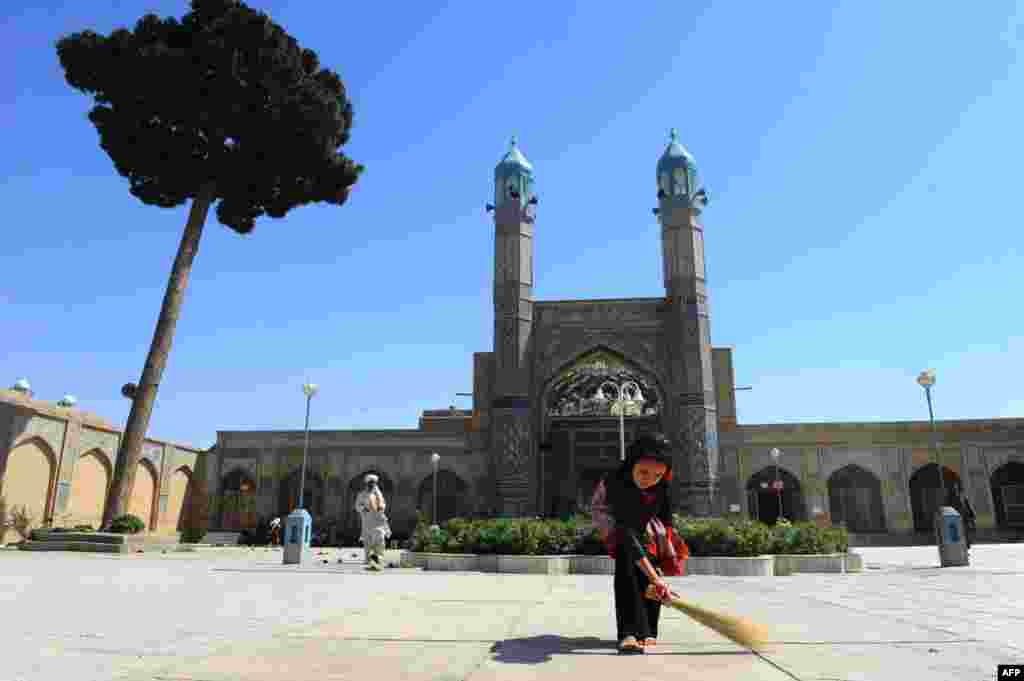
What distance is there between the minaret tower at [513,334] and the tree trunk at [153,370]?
1221cm

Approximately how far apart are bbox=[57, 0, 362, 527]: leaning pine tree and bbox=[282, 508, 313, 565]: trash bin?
6.92 meters

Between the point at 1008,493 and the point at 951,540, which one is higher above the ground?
the point at 1008,493

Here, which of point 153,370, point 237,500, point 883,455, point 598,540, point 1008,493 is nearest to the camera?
point 598,540

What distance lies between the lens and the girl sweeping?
12.5ft

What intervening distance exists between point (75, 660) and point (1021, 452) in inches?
1344

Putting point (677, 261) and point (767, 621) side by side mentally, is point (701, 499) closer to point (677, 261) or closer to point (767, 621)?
point (677, 261)

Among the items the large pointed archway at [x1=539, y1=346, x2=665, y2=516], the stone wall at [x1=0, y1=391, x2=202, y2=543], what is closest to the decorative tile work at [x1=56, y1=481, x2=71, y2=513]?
the stone wall at [x1=0, y1=391, x2=202, y2=543]

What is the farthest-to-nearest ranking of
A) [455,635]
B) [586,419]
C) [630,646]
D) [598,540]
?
[586,419] < [598,540] < [455,635] < [630,646]

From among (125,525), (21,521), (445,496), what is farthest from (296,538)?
(445,496)

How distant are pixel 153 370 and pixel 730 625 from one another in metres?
17.7

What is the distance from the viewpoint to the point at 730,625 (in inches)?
135

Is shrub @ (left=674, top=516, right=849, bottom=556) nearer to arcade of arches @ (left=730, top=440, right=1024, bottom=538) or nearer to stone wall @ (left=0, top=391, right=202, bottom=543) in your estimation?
arcade of arches @ (left=730, top=440, right=1024, bottom=538)

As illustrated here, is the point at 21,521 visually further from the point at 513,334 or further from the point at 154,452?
the point at 513,334

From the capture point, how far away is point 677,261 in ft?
92.4
